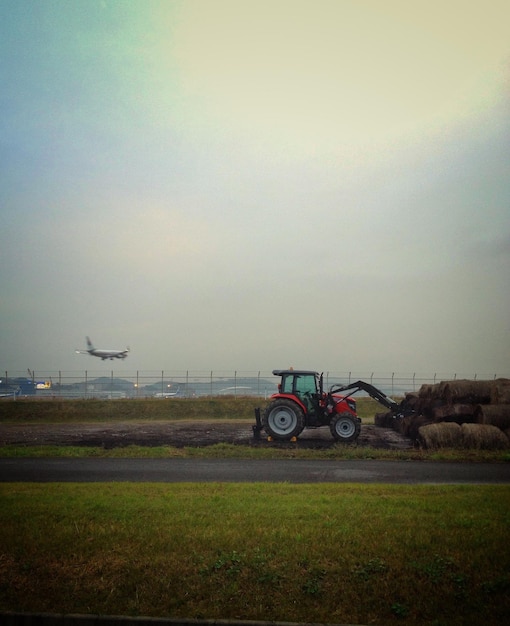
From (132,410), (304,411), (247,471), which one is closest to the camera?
(247,471)

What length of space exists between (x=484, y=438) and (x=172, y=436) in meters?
12.9

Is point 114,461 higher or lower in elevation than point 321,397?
lower

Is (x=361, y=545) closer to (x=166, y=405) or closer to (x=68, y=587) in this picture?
(x=68, y=587)

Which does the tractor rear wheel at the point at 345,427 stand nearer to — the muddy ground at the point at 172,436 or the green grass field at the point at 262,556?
the muddy ground at the point at 172,436

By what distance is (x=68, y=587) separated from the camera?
240 inches

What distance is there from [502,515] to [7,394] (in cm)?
3786

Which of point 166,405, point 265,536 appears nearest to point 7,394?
point 166,405

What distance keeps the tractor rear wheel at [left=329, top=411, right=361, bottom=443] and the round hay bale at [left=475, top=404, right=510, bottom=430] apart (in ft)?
14.7

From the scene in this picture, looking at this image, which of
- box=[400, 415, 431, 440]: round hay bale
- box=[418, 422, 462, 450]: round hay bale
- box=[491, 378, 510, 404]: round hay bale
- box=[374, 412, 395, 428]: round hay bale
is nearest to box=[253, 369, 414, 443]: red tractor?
box=[400, 415, 431, 440]: round hay bale

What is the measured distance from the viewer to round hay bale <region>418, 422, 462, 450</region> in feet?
63.2

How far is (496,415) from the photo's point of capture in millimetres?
19812

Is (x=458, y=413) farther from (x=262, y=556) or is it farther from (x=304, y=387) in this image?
(x=262, y=556)

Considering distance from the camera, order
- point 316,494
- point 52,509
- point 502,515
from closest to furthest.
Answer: point 502,515
point 52,509
point 316,494

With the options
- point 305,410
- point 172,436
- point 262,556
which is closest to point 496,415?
point 305,410
